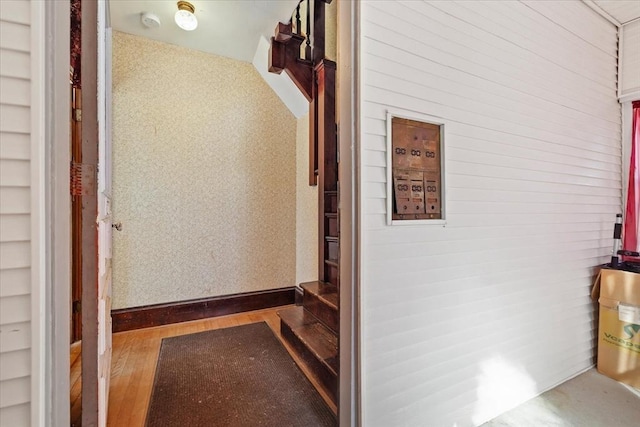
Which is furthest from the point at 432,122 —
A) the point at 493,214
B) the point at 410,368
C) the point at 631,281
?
the point at 631,281

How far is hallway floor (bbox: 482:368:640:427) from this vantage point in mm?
1653

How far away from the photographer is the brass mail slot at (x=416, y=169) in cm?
135

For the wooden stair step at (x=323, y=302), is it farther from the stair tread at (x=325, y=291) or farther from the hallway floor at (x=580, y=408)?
the hallway floor at (x=580, y=408)

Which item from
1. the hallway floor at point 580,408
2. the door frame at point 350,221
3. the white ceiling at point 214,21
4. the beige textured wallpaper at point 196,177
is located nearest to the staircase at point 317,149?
the white ceiling at point 214,21

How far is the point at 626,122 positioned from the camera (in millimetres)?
2395

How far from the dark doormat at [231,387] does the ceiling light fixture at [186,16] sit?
2.74 m

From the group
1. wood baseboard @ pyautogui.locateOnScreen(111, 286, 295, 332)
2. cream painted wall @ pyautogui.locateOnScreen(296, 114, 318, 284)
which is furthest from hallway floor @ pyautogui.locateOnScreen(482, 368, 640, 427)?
wood baseboard @ pyautogui.locateOnScreen(111, 286, 295, 332)

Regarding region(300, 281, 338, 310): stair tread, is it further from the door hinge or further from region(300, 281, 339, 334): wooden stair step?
the door hinge

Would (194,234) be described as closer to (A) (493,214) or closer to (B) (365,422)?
(B) (365,422)

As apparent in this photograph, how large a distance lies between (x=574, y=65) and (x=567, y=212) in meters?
1.10

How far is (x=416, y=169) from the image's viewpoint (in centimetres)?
141

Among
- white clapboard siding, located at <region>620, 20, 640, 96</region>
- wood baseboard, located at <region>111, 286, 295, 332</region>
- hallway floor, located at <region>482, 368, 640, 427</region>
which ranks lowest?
hallway floor, located at <region>482, 368, 640, 427</region>

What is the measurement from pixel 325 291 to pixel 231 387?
2.99 ft

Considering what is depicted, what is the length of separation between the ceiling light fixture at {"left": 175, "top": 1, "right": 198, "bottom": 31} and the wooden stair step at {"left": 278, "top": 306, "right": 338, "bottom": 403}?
2.65 meters
